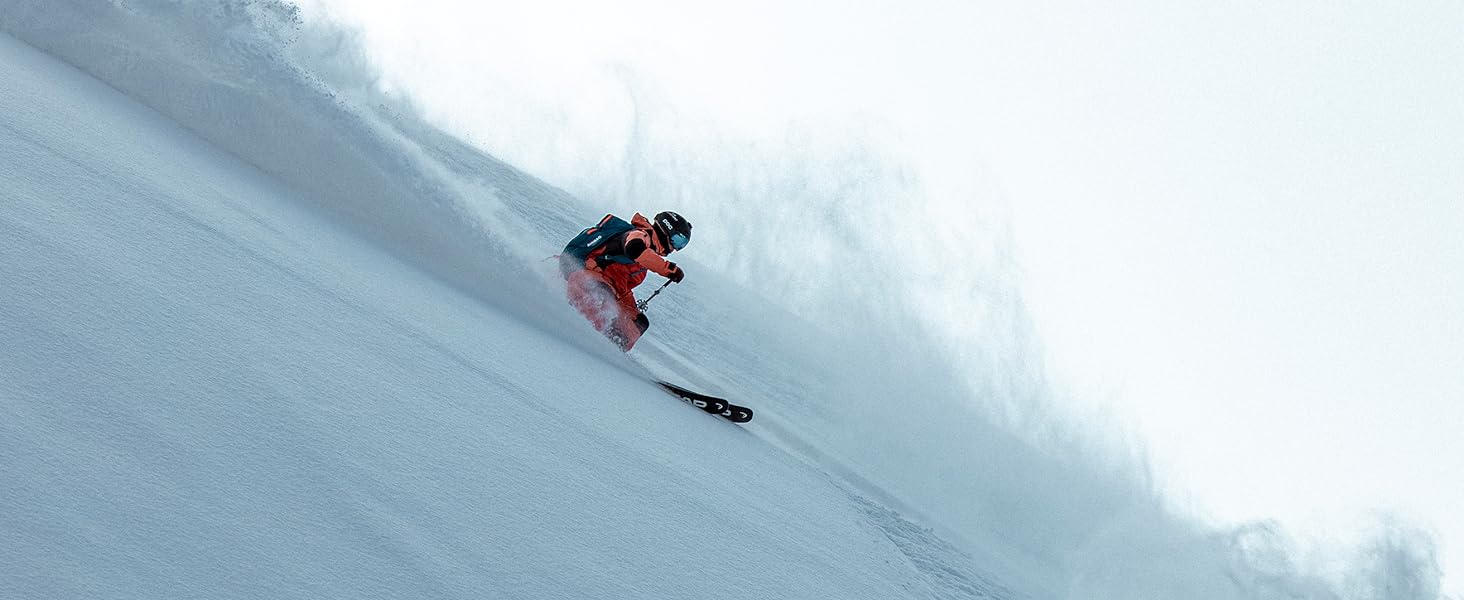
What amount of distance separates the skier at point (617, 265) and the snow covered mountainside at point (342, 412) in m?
0.37

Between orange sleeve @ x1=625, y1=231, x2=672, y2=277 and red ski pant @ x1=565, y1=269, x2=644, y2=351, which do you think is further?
red ski pant @ x1=565, y1=269, x2=644, y2=351

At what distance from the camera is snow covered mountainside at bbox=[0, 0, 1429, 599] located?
2.59m

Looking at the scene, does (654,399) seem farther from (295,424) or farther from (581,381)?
(295,424)

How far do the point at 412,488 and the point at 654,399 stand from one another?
169 inches

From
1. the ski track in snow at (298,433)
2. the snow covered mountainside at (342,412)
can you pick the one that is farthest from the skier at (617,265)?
the ski track in snow at (298,433)

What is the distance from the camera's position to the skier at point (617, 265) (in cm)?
964

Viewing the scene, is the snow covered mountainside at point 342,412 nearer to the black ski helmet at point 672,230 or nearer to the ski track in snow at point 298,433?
the ski track in snow at point 298,433

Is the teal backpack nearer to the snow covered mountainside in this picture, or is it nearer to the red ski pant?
the red ski pant

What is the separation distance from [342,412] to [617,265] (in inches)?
258

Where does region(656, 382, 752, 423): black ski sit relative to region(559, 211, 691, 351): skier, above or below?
below

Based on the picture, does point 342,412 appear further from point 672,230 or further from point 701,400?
point 672,230

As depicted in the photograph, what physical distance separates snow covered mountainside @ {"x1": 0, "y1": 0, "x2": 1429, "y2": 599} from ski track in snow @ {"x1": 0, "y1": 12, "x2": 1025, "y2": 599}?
1 cm

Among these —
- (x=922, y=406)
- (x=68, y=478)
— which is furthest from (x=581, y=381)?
(x=922, y=406)

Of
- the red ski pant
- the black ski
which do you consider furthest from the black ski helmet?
the black ski
